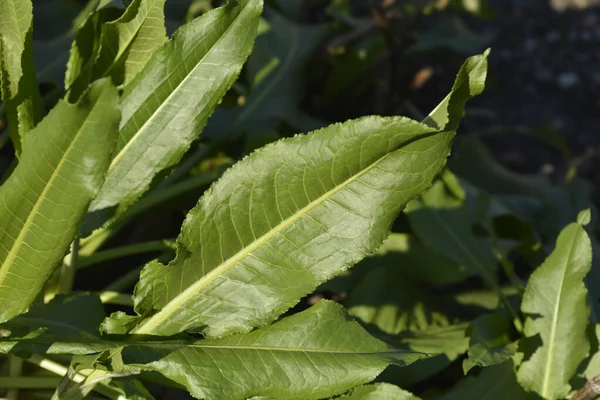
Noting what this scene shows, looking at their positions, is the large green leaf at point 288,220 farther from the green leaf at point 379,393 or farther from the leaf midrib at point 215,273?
the green leaf at point 379,393

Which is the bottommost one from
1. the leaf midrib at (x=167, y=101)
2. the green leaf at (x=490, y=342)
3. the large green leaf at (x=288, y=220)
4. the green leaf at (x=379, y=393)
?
the green leaf at (x=490, y=342)

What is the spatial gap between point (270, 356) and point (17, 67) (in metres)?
0.38

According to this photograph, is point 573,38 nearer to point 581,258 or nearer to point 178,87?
point 581,258

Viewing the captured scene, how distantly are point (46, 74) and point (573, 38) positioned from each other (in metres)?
1.49

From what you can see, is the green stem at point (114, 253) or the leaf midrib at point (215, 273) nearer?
the leaf midrib at point (215, 273)

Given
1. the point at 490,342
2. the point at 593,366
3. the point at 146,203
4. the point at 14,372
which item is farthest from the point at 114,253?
the point at 593,366

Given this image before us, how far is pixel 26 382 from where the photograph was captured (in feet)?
2.44

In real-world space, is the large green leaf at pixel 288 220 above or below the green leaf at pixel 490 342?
above

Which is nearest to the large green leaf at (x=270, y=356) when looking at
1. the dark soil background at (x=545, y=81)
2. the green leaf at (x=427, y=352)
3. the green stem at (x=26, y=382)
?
the green stem at (x=26, y=382)

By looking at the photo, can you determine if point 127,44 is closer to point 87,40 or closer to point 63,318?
point 87,40

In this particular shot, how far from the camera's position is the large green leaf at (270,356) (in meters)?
0.63

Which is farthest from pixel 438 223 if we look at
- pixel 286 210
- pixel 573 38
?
pixel 573 38

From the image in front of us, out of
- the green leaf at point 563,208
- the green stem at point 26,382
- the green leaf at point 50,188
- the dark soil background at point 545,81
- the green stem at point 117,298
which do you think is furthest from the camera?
the dark soil background at point 545,81

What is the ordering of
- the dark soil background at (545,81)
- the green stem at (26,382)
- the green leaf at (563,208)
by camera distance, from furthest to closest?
the dark soil background at (545,81), the green leaf at (563,208), the green stem at (26,382)
